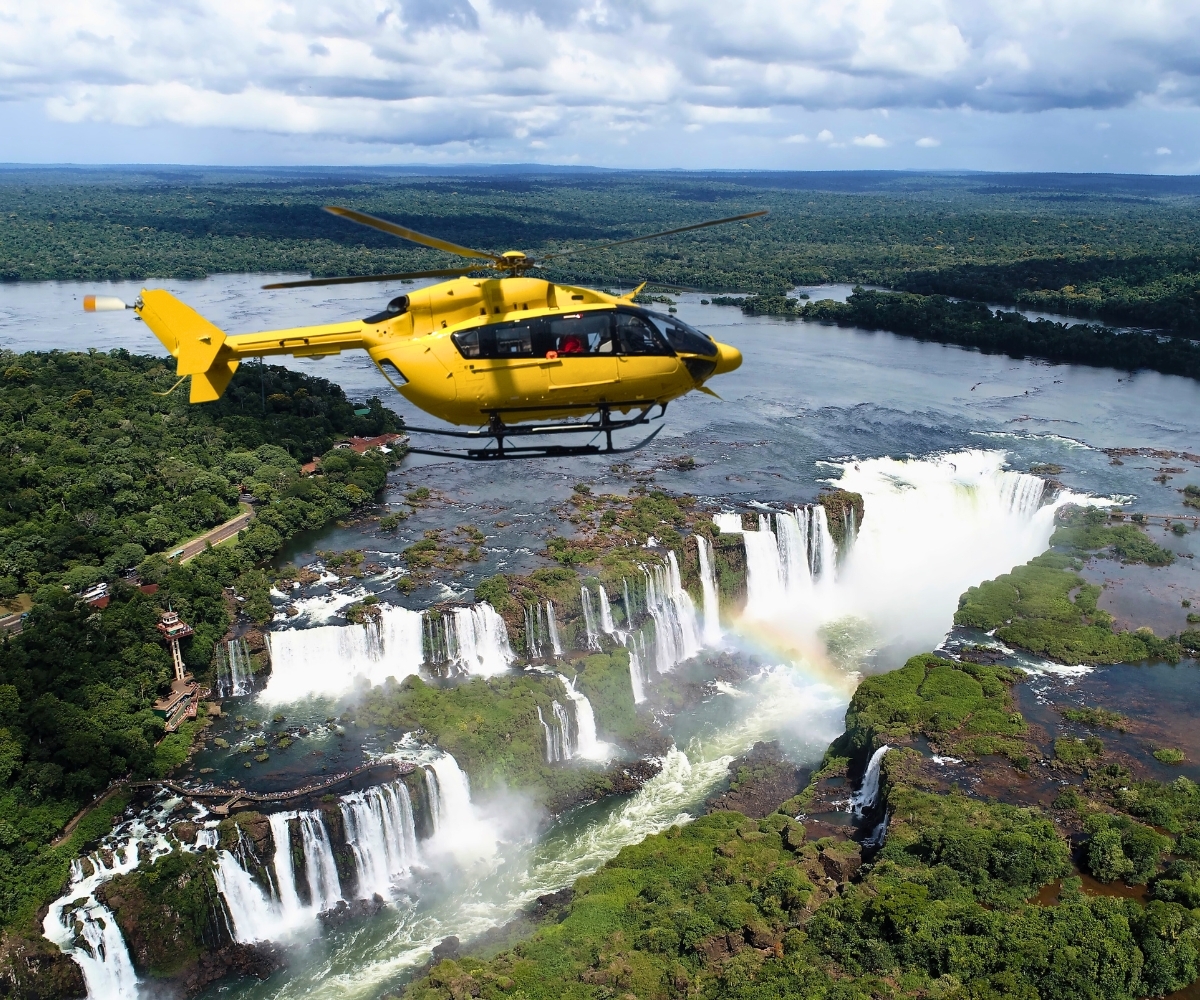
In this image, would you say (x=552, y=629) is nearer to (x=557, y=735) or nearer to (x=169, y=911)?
(x=557, y=735)

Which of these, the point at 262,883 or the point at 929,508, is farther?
the point at 929,508

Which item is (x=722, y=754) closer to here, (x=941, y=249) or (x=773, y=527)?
(x=773, y=527)

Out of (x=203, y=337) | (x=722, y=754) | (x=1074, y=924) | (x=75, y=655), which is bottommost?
(x=722, y=754)

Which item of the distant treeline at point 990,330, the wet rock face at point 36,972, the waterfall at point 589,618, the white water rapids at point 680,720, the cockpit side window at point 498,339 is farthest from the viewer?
the distant treeline at point 990,330

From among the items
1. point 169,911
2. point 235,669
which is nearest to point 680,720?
point 235,669

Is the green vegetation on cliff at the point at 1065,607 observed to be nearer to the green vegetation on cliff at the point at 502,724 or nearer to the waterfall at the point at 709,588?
the waterfall at the point at 709,588

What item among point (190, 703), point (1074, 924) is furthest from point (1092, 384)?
point (190, 703)

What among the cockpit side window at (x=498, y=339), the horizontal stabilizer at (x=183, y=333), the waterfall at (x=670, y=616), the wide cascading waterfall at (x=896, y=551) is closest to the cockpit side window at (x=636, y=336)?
the cockpit side window at (x=498, y=339)
